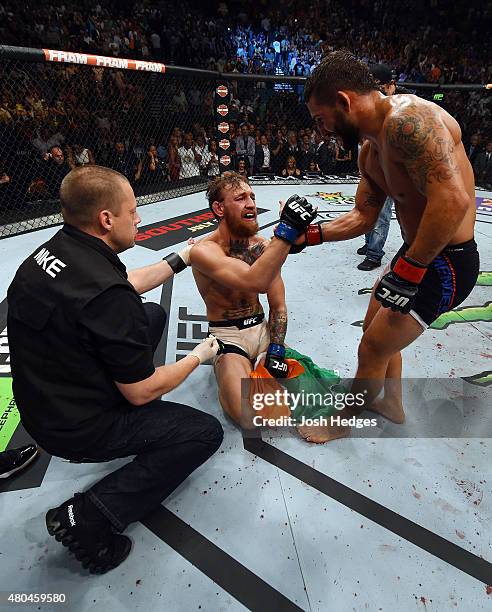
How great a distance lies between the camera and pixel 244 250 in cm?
205

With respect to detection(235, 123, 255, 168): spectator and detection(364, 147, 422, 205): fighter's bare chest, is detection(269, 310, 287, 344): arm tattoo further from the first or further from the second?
detection(235, 123, 255, 168): spectator

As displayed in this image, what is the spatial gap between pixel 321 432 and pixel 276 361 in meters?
0.39

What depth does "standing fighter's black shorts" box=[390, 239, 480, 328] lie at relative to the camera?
5.02 feet

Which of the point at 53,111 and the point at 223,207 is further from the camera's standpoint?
the point at 53,111

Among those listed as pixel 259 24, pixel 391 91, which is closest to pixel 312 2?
pixel 259 24

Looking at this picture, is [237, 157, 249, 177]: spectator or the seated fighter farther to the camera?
[237, 157, 249, 177]: spectator

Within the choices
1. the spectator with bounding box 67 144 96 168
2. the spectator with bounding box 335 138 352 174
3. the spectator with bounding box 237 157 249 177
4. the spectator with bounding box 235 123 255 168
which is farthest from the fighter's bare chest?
the spectator with bounding box 335 138 352 174

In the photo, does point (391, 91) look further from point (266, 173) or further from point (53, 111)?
point (266, 173)

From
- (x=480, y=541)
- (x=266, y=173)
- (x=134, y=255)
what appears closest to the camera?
(x=480, y=541)

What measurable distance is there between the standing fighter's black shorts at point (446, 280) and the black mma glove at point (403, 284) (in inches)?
5.0

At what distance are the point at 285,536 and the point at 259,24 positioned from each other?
15087mm

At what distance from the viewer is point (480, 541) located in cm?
135

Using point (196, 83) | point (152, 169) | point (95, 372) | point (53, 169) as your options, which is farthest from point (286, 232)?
point (196, 83)

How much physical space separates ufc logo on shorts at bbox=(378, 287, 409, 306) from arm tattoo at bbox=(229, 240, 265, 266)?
0.76 metres
